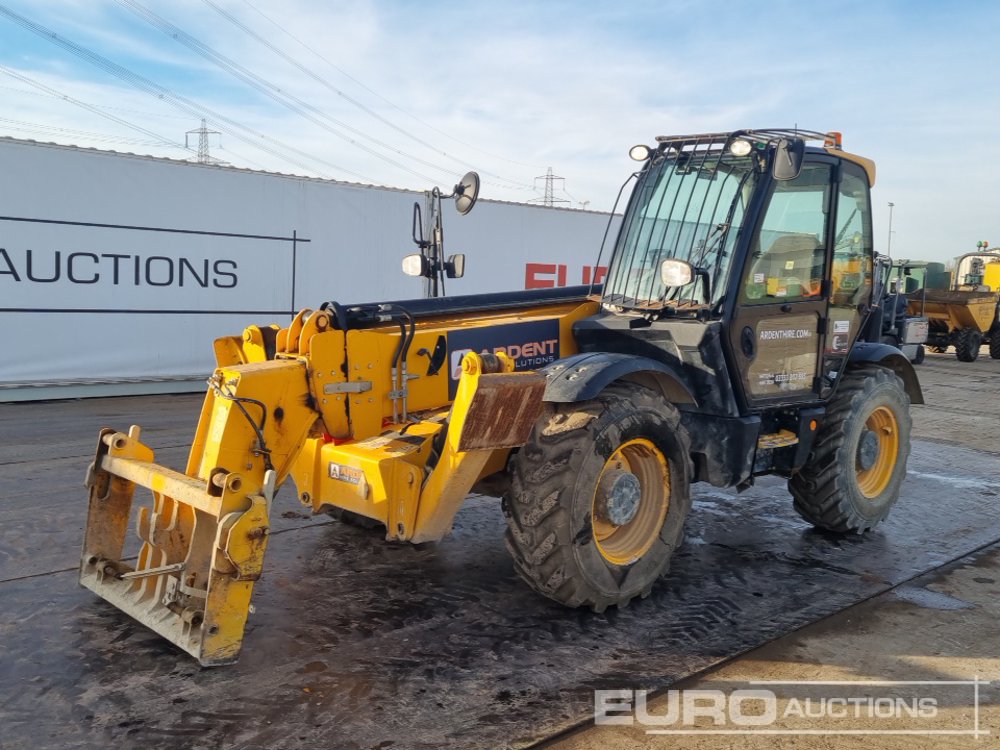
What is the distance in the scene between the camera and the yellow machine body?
3.62m

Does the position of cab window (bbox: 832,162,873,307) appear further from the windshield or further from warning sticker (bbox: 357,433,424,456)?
warning sticker (bbox: 357,433,424,456)

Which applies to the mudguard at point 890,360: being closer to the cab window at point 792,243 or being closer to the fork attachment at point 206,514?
the cab window at point 792,243

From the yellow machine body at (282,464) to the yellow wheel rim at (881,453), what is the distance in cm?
303

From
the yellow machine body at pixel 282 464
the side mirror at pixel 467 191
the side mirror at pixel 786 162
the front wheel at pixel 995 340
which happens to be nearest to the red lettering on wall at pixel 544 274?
the side mirror at pixel 467 191

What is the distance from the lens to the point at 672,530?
461 centimetres

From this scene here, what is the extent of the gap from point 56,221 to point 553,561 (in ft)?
30.2

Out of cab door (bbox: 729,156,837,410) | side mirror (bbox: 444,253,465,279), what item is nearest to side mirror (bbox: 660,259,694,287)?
cab door (bbox: 729,156,837,410)

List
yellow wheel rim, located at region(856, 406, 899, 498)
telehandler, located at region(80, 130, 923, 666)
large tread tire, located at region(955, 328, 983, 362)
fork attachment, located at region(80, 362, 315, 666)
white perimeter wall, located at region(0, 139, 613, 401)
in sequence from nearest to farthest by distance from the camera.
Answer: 1. fork attachment, located at region(80, 362, 315, 666)
2. telehandler, located at region(80, 130, 923, 666)
3. yellow wheel rim, located at region(856, 406, 899, 498)
4. white perimeter wall, located at region(0, 139, 613, 401)
5. large tread tire, located at region(955, 328, 983, 362)

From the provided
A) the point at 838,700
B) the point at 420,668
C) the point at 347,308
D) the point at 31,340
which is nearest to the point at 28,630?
the point at 420,668

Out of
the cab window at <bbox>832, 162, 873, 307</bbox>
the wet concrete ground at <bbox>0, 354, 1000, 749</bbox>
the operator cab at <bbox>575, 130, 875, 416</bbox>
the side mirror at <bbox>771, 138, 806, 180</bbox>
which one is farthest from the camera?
the cab window at <bbox>832, 162, 873, 307</bbox>

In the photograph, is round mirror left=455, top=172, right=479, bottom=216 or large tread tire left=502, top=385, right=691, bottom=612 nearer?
large tread tire left=502, top=385, right=691, bottom=612

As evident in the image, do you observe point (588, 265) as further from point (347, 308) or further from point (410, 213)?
point (347, 308)

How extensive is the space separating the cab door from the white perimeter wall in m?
8.73

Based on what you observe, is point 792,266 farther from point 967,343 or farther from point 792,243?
point 967,343
